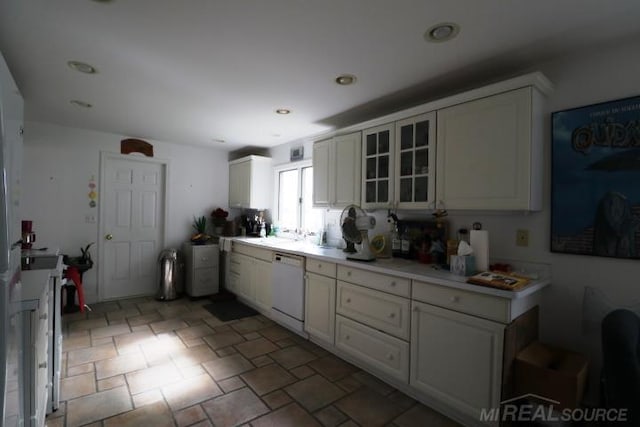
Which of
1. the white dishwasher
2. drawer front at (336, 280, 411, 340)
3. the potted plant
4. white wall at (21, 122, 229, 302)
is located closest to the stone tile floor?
the white dishwasher

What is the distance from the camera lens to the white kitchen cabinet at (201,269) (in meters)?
4.34

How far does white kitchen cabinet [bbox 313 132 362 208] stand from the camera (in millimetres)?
2955

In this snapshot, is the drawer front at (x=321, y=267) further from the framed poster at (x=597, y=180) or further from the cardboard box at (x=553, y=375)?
the framed poster at (x=597, y=180)

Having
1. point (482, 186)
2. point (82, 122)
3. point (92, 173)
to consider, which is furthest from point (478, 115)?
point (92, 173)

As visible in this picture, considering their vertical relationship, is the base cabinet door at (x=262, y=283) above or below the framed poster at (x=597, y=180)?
below

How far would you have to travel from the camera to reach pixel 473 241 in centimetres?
210

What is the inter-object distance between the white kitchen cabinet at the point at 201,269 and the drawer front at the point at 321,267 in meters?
2.18

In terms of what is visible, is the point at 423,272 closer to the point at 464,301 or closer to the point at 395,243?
the point at 464,301

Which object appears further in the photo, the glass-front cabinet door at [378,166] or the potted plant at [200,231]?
the potted plant at [200,231]

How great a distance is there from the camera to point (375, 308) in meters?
2.30

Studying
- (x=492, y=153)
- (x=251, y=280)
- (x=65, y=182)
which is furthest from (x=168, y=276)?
(x=492, y=153)

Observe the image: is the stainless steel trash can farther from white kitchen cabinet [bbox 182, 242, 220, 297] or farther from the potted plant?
the potted plant

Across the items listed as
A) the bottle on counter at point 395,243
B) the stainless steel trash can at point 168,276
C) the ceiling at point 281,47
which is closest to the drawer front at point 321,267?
the bottle on counter at point 395,243

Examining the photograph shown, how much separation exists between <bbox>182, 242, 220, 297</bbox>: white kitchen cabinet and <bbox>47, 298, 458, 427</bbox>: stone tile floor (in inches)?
38.5
